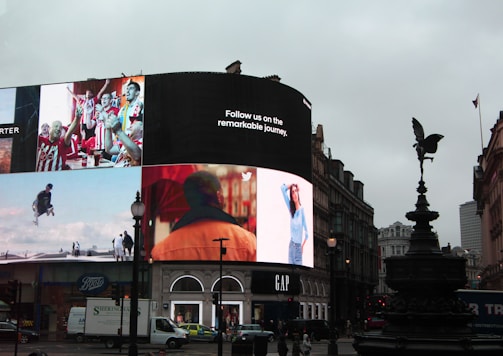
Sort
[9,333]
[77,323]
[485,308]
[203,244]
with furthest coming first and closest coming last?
[203,244] → [77,323] → [9,333] → [485,308]

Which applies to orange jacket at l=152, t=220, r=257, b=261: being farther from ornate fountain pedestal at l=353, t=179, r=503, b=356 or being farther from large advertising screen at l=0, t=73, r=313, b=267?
ornate fountain pedestal at l=353, t=179, r=503, b=356

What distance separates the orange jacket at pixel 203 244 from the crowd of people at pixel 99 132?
10.3m

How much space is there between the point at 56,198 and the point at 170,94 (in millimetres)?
19063

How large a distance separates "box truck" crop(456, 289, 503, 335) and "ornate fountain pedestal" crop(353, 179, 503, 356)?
772 inches

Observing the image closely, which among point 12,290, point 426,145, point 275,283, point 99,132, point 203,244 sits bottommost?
point 12,290

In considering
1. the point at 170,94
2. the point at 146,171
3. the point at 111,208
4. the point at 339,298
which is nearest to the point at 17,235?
the point at 111,208

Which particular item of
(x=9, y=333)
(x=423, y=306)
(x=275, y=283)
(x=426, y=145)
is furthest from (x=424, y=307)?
(x=275, y=283)

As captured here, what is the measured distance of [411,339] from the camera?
16.9m

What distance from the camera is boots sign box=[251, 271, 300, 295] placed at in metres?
74.9

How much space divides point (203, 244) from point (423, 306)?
56.0 metres

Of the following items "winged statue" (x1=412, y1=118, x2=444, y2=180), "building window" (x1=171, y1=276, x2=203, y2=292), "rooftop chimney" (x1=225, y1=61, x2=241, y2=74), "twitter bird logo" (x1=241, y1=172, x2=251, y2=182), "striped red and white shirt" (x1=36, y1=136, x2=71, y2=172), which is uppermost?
"rooftop chimney" (x1=225, y1=61, x2=241, y2=74)

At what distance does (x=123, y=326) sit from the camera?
47.4m


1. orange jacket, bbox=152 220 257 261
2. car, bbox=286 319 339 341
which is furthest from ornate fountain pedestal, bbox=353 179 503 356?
orange jacket, bbox=152 220 257 261

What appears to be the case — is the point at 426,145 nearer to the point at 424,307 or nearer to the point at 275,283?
the point at 424,307
